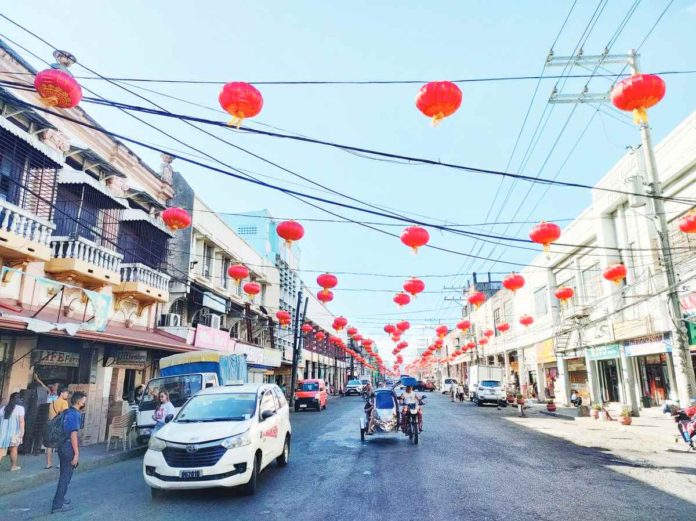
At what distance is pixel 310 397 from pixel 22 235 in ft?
73.1

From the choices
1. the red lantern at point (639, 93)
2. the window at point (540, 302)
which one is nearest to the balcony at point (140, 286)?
the red lantern at point (639, 93)

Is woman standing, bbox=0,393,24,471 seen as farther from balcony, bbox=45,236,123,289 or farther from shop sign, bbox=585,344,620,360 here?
shop sign, bbox=585,344,620,360

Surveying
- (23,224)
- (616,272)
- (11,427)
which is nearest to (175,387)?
(11,427)

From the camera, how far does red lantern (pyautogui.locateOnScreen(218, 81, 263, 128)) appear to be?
6.77 m

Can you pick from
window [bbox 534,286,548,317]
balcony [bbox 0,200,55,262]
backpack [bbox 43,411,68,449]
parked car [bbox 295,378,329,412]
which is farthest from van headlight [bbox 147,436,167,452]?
window [bbox 534,286,548,317]

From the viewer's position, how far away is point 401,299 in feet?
66.1

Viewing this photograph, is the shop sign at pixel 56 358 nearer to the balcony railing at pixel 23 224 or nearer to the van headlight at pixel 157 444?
the balcony railing at pixel 23 224

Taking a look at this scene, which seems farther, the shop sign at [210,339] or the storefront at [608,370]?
the storefront at [608,370]

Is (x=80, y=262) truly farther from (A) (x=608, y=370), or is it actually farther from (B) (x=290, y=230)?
(A) (x=608, y=370)

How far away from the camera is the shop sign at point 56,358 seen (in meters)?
14.1

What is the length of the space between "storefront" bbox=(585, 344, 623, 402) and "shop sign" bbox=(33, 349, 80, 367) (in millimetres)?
24504

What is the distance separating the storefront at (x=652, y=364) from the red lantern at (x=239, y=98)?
64.2ft

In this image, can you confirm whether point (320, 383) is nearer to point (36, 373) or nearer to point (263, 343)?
point (263, 343)

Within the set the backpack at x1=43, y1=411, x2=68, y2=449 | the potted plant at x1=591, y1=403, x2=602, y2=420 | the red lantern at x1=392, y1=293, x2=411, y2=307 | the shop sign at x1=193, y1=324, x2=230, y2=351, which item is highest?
the red lantern at x1=392, y1=293, x2=411, y2=307
